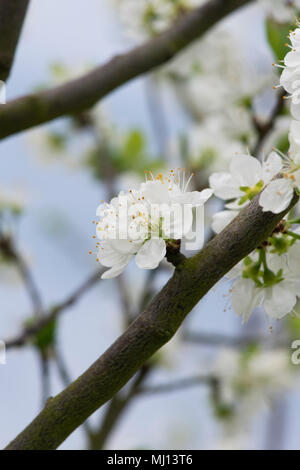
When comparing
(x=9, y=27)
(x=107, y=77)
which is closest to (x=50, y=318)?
(x=107, y=77)

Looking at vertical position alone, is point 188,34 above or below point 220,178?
above

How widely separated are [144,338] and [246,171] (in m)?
0.25

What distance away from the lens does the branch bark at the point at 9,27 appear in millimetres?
913

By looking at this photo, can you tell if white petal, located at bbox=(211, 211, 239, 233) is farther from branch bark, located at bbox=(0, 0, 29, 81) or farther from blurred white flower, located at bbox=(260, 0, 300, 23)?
blurred white flower, located at bbox=(260, 0, 300, 23)

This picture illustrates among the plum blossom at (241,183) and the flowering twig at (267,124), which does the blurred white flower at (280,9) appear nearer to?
the flowering twig at (267,124)

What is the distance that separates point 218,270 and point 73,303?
0.88 metres

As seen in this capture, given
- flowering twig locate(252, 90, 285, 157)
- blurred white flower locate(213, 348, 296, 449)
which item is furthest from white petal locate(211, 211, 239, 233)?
blurred white flower locate(213, 348, 296, 449)

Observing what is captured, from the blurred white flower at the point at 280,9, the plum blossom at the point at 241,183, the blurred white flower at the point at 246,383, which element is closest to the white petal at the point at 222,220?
the plum blossom at the point at 241,183

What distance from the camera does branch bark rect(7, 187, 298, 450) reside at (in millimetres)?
604

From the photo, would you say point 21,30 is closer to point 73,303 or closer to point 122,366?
point 122,366

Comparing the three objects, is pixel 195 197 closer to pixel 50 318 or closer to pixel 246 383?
pixel 50 318

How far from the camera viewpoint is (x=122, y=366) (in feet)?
1.97

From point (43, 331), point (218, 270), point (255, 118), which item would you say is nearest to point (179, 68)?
point (255, 118)

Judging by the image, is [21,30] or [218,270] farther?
[21,30]
